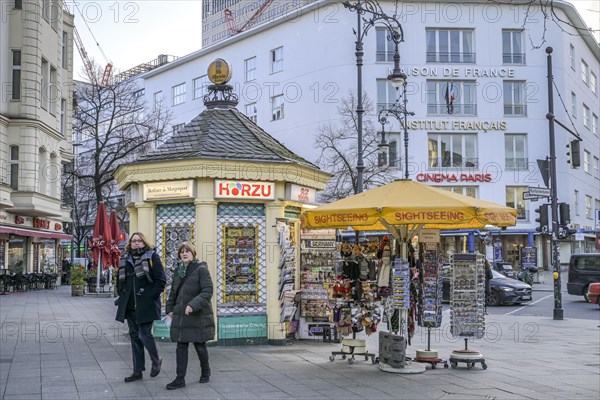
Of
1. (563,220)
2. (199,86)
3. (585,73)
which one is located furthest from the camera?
(199,86)

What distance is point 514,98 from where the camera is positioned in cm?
4822

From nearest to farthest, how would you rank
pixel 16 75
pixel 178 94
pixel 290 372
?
pixel 290 372
pixel 16 75
pixel 178 94

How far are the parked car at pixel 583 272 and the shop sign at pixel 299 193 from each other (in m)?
15.8

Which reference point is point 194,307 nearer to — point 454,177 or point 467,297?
point 467,297

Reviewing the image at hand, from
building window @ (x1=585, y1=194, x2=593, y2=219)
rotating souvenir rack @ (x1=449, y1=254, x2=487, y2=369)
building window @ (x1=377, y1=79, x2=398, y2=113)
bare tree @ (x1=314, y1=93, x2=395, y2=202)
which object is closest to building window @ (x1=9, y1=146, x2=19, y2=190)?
bare tree @ (x1=314, y1=93, x2=395, y2=202)

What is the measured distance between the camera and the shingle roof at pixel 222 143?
12.6 meters

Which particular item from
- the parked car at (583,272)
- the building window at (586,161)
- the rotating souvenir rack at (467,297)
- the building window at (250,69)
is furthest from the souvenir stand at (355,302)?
the building window at (586,161)

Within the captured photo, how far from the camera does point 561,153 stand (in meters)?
48.0

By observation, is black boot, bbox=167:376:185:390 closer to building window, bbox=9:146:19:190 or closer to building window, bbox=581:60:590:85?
building window, bbox=9:146:19:190

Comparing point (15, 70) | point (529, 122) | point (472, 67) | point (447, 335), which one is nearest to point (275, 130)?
point (472, 67)

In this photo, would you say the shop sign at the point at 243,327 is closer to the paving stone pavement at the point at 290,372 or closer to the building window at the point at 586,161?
the paving stone pavement at the point at 290,372

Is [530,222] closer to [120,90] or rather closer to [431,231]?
[120,90]

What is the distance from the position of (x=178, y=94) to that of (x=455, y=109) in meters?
26.3

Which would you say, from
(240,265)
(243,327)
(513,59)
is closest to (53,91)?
(240,265)
